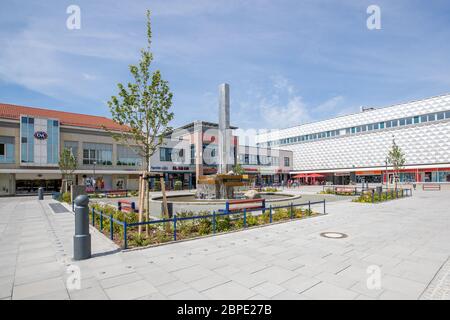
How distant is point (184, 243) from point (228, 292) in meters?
3.98

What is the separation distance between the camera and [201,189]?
2520 cm

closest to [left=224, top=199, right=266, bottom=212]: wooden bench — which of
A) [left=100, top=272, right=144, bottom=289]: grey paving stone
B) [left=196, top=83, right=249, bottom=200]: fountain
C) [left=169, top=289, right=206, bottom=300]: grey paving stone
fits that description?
[left=100, top=272, right=144, bottom=289]: grey paving stone

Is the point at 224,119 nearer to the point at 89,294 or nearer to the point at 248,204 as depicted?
the point at 248,204

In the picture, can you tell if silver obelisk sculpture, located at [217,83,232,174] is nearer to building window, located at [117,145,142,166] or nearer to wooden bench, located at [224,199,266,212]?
wooden bench, located at [224,199,266,212]

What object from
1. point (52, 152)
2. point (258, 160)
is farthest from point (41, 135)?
point (258, 160)

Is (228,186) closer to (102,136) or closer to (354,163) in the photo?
(102,136)

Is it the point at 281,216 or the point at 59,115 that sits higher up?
the point at 59,115

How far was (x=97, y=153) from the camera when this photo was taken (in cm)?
4278

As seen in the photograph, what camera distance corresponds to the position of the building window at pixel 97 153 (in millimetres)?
41666

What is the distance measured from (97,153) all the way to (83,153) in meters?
2.14

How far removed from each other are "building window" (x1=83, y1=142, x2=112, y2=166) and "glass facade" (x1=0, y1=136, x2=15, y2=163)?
911 centimetres

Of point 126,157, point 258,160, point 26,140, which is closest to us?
point 26,140

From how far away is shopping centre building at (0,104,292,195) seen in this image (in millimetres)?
35594

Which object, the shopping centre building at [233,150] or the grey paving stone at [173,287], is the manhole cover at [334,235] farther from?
the shopping centre building at [233,150]
